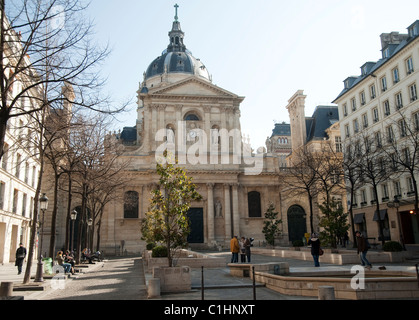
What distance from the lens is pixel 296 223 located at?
180 feet

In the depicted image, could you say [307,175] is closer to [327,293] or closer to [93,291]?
[93,291]

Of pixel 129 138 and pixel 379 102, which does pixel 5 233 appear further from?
pixel 129 138

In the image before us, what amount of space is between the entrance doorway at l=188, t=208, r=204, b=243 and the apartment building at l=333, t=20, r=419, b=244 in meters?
19.1

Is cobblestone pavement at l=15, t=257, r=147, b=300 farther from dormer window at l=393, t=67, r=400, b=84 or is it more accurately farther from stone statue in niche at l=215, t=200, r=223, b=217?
stone statue in niche at l=215, t=200, r=223, b=217

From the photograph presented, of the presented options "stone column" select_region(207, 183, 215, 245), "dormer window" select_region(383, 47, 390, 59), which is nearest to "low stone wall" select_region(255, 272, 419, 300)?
"dormer window" select_region(383, 47, 390, 59)

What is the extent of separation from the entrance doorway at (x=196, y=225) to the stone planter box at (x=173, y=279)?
36.2 meters

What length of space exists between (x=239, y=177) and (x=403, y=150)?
22707mm

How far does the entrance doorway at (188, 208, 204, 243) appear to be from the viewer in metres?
50.2

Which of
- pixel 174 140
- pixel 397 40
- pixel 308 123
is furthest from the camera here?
pixel 308 123

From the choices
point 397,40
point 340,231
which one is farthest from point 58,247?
point 397,40

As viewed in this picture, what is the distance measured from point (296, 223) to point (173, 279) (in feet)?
142

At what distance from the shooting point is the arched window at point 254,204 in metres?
53.4

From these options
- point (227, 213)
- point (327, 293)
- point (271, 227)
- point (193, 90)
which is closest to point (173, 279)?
point (327, 293)
